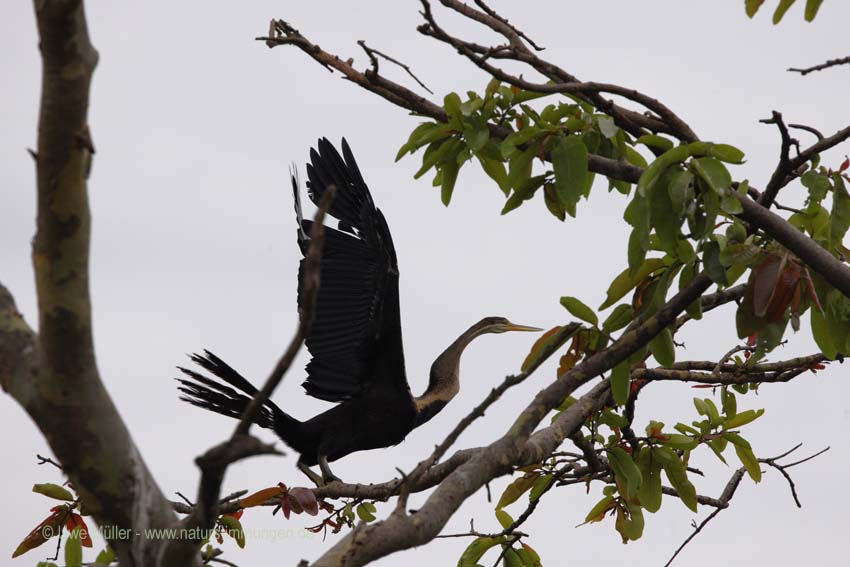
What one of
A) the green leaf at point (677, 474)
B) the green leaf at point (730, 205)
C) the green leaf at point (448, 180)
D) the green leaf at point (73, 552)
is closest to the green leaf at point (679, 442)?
the green leaf at point (677, 474)

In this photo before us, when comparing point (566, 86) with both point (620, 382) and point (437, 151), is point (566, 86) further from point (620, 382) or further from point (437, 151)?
point (620, 382)

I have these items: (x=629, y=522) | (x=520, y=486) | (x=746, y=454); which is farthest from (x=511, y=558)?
(x=746, y=454)

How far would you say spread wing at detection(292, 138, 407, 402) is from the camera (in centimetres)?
465

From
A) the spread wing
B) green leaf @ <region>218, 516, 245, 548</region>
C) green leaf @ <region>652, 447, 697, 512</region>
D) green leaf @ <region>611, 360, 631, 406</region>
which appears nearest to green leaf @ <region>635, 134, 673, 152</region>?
green leaf @ <region>611, 360, 631, 406</region>

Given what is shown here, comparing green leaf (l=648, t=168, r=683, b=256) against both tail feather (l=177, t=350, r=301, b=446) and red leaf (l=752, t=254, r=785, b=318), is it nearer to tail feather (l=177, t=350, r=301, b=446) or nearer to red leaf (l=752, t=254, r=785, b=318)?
red leaf (l=752, t=254, r=785, b=318)

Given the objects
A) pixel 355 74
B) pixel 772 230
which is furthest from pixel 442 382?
pixel 772 230

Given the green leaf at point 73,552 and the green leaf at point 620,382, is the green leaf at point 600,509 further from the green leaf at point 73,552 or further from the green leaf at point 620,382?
the green leaf at point 73,552

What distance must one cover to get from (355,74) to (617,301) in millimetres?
1036

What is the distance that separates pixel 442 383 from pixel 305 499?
1.81 m

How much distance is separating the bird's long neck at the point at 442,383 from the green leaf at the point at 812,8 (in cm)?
310

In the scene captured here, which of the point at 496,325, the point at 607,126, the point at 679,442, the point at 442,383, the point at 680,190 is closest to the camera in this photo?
the point at 680,190

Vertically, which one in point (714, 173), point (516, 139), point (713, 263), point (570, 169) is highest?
point (516, 139)

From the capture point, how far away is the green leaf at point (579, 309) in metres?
2.50

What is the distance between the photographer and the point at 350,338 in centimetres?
477
